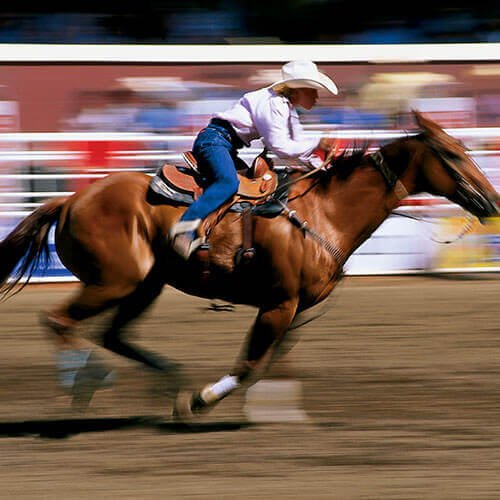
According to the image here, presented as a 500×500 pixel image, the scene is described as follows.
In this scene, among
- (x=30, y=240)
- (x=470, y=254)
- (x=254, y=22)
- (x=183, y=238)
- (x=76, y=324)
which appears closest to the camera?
(x=183, y=238)

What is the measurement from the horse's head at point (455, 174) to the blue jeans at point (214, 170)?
3.35 feet

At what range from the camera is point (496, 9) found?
13.5 metres

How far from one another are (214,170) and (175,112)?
5596 millimetres

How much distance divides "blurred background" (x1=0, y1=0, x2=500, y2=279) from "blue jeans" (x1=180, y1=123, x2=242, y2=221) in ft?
12.1

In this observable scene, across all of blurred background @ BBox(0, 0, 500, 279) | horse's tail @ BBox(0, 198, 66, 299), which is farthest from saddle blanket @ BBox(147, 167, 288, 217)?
blurred background @ BBox(0, 0, 500, 279)

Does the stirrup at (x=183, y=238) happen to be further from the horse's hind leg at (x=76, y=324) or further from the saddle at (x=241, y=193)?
the horse's hind leg at (x=76, y=324)

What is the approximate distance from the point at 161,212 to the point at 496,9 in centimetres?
1011

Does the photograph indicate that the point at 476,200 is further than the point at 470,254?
No

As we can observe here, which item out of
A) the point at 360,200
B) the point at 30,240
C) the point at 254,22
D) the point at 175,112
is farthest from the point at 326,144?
the point at 254,22

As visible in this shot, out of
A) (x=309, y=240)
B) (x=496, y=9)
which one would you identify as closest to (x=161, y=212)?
(x=309, y=240)

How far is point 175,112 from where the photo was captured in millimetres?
10234

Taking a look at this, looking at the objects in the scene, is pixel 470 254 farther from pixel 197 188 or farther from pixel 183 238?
pixel 183 238

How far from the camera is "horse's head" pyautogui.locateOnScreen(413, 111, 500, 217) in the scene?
4.83 m

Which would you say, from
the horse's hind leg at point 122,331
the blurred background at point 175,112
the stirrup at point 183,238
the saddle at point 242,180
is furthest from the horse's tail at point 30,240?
the blurred background at point 175,112
